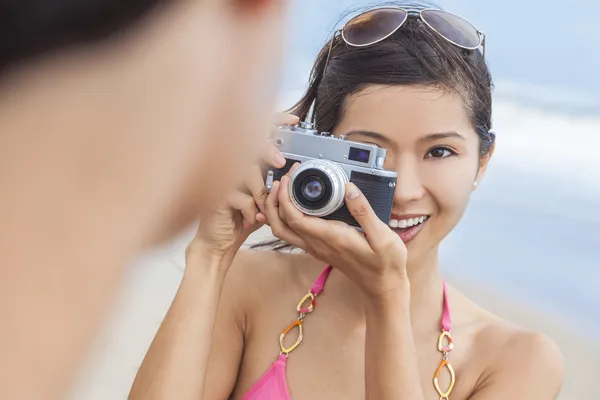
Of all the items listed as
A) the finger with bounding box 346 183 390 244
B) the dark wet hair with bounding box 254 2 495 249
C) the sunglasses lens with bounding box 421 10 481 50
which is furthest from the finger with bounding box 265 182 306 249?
the sunglasses lens with bounding box 421 10 481 50

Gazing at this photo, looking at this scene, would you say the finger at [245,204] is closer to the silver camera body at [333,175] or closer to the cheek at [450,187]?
the silver camera body at [333,175]

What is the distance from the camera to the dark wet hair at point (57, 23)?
308mm

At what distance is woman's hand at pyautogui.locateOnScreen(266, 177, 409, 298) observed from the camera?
1.18 meters

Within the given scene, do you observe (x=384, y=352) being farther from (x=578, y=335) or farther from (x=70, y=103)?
(x=578, y=335)

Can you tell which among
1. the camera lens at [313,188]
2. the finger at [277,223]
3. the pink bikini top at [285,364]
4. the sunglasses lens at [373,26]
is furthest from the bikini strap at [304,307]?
the sunglasses lens at [373,26]

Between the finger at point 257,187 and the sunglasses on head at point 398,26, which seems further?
the sunglasses on head at point 398,26

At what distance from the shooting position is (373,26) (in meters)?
1.41

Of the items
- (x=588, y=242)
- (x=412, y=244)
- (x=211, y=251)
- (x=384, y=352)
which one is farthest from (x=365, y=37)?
(x=588, y=242)

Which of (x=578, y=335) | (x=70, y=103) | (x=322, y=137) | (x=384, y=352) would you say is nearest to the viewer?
(x=70, y=103)

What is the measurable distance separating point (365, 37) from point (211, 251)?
1.81 ft

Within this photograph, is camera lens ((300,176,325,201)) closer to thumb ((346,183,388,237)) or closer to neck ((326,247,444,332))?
thumb ((346,183,388,237))

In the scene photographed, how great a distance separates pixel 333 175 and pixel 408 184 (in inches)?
7.0

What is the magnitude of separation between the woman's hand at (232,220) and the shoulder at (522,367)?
0.55 m

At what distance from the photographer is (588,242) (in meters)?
3.48
